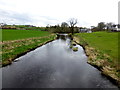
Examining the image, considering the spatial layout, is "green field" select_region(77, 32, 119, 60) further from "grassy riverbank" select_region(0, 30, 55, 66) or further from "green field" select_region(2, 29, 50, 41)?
"green field" select_region(2, 29, 50, 41)

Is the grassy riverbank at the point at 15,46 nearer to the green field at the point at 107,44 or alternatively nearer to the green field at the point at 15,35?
the green field at the point at 15,35

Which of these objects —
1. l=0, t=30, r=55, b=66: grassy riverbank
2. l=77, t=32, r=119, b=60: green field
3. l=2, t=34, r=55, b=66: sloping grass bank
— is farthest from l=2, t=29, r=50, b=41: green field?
l=77, t=32, r=119, b=60: green field

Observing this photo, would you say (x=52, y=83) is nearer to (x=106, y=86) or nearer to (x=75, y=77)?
(x=75, y=77)

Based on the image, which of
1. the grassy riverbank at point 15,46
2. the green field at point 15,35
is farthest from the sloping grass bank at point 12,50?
the green field at point 15,35

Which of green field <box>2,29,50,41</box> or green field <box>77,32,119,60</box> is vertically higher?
green field <box>2,29,50,41</box>

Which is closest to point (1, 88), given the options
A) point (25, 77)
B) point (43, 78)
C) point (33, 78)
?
point (25, 77)

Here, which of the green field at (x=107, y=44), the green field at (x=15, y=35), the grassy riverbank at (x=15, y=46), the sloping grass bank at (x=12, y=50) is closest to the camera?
the sloping grass bank at (x=12, y=50)

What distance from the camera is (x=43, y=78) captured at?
1043 centimetres

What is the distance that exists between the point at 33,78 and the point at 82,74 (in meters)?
6.31

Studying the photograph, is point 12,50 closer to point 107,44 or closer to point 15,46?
point 15,46

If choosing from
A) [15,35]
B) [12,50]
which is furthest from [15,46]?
[15,35]

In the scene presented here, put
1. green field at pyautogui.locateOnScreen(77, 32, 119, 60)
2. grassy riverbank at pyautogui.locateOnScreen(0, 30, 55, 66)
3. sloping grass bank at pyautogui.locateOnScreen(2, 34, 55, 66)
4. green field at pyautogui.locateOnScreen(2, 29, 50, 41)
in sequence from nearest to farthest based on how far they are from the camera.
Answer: sloping grass bank at pyautogui.locateOnScreen(2, 34, 55, 66)
grassy riverbank at pyautogui.locateOnScreen(0, 30, 55, 66)
green field at pyautogui.locateOnScreen(77, 32, 119, 60)
green field at pyautogui.locateOnScreen(2, 29, 50, 41)

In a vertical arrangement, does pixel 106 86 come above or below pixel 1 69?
below

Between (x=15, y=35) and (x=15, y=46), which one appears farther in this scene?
(x=15, y=35)
